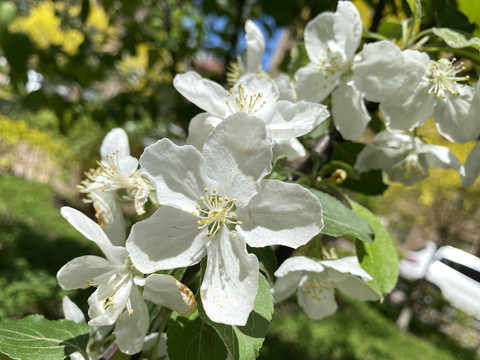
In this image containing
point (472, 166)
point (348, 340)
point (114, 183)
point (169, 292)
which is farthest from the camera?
point (348, 340)

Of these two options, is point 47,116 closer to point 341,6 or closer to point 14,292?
point 14,292

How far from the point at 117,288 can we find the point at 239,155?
297 mm

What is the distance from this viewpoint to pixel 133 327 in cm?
69

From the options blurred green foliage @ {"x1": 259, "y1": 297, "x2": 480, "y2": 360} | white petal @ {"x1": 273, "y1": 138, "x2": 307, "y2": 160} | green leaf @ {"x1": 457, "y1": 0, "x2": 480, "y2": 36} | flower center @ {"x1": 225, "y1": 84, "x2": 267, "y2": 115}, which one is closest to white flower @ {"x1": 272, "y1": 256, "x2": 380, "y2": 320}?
white petal @ {"x1": 273, "y1": 138, "x2": 307, "y2": 160}

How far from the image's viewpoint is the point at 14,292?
459cm

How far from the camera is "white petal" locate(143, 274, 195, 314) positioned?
62 centimetres

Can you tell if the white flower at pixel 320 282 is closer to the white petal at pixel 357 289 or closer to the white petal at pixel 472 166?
the white petal at pixel 357 289

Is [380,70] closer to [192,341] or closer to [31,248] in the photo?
[192,341]

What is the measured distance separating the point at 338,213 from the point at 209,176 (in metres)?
0.27

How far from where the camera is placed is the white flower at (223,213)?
A: 619 mm

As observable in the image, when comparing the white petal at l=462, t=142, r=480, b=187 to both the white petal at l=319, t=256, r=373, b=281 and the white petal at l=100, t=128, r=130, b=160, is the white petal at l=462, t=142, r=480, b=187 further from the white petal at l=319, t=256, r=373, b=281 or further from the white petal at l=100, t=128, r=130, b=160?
the white petal at l=100, t=128, r=130, b=160

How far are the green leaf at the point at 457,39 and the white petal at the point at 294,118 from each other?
32 centimetres

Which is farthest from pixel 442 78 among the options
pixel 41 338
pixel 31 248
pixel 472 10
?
pixel 31 248

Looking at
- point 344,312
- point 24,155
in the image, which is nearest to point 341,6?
point 344,312
